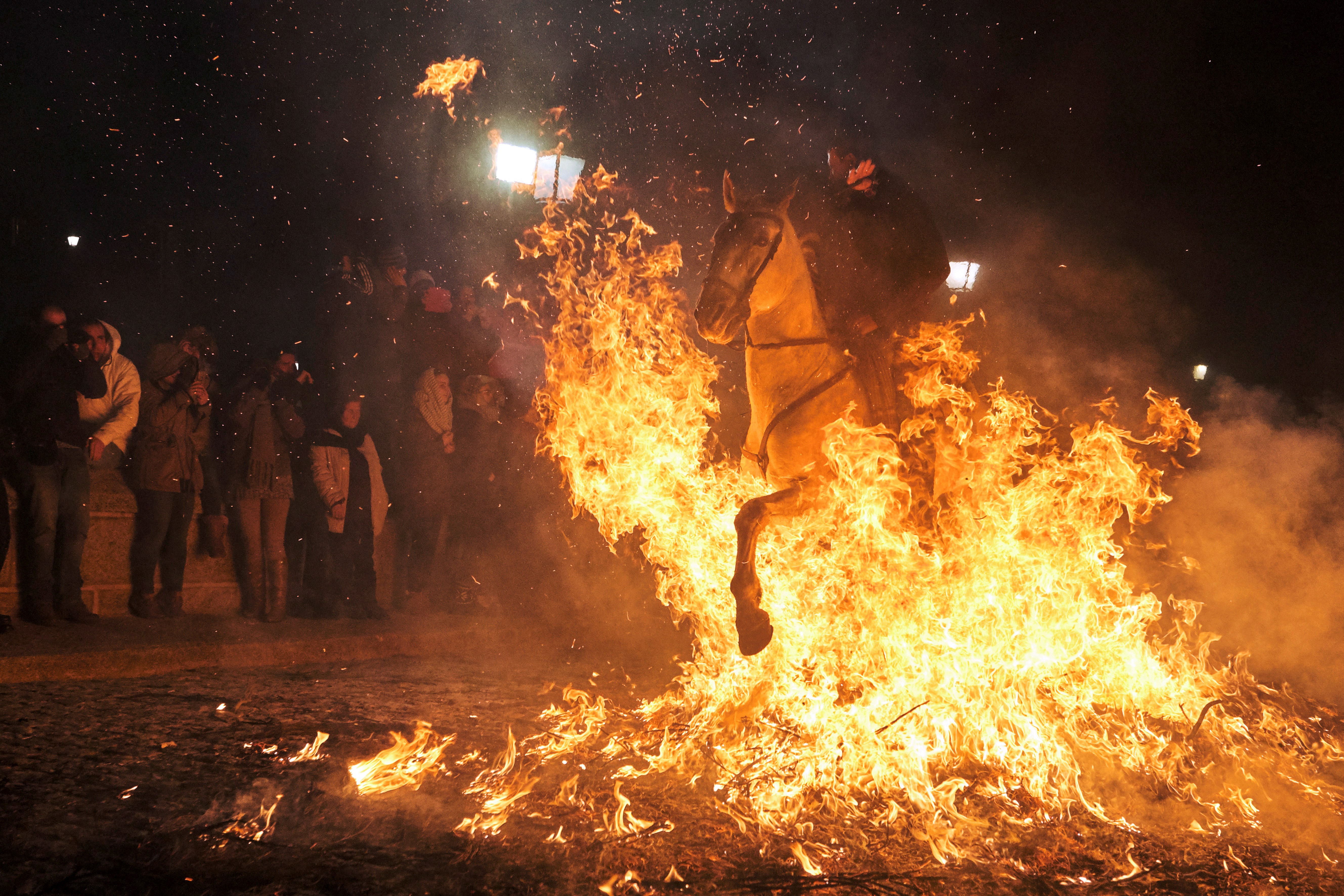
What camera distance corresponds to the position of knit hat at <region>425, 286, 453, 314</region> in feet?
29.6

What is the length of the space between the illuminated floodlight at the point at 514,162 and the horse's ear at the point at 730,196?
5.40 m

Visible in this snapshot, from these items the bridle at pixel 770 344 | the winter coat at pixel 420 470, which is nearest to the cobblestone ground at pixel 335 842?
the bridle at pixel 770 344

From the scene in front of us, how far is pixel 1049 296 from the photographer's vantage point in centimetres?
1325

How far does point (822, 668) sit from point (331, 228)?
13818mm

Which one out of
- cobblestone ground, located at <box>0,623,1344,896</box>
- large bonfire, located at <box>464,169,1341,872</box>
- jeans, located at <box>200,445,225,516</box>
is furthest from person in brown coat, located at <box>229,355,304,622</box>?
large bonfire, located at <box>464,169,1341,872</box>

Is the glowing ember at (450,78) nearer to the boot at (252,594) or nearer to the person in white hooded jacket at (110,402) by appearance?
the person in white hooded jacket at (110,402)

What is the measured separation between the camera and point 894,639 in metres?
5.28

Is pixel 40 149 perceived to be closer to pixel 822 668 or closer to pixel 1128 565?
pixel 822 668

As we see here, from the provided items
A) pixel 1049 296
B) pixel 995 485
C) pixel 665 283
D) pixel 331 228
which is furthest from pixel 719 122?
pixel 995 485

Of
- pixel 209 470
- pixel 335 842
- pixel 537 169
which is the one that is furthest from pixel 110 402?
pixel 335 842

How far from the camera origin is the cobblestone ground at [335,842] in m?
3.20

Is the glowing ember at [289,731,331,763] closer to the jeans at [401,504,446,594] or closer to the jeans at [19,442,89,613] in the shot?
the jeans at [19,442,89,613]

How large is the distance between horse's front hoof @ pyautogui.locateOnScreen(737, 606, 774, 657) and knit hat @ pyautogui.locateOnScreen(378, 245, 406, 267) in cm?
582

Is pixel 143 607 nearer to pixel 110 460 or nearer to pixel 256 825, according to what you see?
pixel 110 460
